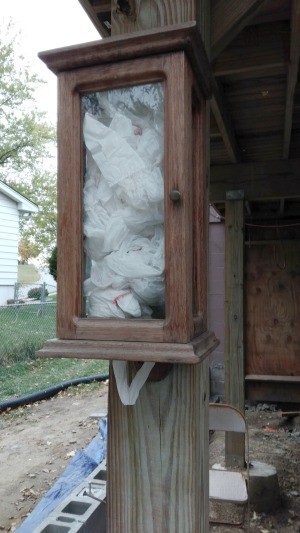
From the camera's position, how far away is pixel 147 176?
2.96ft

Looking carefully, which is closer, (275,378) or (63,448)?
(63,448)

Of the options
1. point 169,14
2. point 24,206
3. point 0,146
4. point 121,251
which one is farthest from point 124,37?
point 0,146

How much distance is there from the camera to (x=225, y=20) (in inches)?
48.0

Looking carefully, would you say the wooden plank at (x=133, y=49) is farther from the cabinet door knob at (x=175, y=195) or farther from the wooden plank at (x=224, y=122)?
the wooden plank at (x=224, y=122)

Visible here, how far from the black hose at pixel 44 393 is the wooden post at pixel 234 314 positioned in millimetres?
3009

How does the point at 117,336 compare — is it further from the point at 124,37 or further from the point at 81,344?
the point at 124,37

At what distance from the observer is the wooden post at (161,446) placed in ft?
3.25

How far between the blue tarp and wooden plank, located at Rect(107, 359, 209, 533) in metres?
1.95

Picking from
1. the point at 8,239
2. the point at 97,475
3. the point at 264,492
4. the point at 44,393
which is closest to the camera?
the point at 97,475

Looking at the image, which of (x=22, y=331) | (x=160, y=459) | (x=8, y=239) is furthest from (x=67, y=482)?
(x=8, y=239)

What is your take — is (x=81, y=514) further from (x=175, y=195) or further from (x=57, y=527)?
(x=175, y=195)

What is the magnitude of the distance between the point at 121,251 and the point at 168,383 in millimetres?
312

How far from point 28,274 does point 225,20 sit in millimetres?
25571

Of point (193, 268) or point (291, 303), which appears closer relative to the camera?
point (193, 268)
